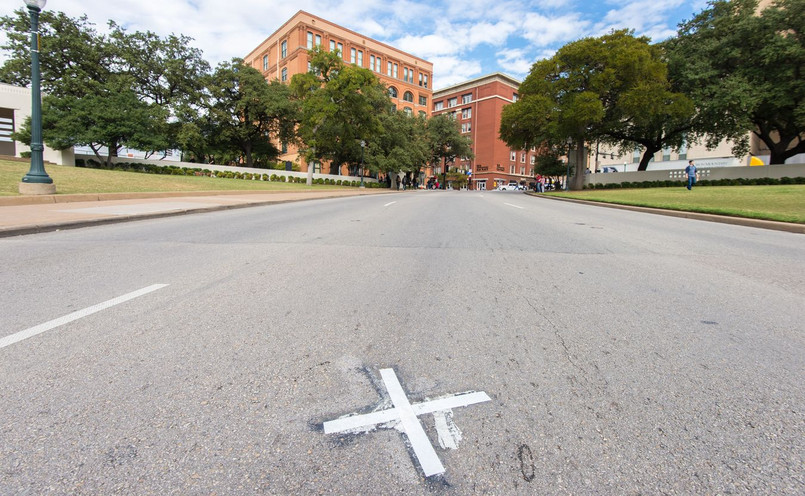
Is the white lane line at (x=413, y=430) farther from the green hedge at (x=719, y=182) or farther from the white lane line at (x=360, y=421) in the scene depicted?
the green hedge at (x=719, y=182)

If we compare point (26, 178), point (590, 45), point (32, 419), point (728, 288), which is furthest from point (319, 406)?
point (590, 45)

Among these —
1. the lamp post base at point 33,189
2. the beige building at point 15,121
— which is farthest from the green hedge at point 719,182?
the beige building at point 15,121

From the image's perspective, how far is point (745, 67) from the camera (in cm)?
2953

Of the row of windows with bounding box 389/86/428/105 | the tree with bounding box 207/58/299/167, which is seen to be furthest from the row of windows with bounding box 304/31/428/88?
the tree with bounding box 207/58/299/167

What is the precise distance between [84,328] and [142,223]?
7730mm

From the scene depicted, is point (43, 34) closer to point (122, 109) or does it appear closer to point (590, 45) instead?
point (122, 109)

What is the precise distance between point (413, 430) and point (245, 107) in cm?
5022

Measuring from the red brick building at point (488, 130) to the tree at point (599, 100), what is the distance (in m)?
48.3

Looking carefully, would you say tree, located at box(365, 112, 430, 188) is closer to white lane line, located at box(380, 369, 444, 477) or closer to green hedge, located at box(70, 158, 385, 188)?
green hedge, located at box(70, 158, 385, 188)

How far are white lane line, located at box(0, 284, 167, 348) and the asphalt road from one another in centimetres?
4

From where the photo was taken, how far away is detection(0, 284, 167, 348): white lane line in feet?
9.62

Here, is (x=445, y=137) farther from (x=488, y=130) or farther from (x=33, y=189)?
(x=33, y=189)

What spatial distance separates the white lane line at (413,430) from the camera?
5.81 ft

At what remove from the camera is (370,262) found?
580 cm
